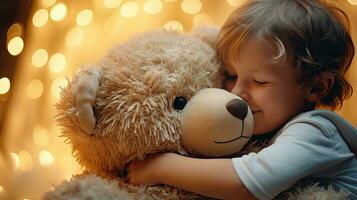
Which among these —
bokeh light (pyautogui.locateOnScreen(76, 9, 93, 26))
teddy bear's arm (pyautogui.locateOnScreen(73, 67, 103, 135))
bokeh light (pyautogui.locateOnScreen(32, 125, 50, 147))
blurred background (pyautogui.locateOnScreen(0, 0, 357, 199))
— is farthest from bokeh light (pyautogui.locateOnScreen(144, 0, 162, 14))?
teddy bear's arm (pyautogui.locateOnScreen(73, 67, 103, 135))

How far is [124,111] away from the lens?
71 centimetres

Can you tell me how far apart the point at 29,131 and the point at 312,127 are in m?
0.71

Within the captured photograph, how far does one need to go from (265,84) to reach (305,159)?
0.15 m

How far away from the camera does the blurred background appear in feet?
3.77

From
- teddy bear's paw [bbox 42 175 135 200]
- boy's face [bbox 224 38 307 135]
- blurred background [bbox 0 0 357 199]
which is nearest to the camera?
teddy bear's paw [bbox 42 175 135 200]

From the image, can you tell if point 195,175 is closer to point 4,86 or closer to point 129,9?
point 129,9

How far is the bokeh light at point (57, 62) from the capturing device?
1.18m

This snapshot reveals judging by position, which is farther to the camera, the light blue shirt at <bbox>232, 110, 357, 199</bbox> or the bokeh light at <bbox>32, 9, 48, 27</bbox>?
the bokeh light at <bbox>32, 9, 48, 27</bbox>

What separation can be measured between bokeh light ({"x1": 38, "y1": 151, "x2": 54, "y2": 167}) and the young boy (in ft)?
1.58

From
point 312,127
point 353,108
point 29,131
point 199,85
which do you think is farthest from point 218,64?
point 29,131

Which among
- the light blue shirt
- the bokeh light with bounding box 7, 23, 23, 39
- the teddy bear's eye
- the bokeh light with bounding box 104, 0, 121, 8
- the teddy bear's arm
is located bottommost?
the light blue shirt

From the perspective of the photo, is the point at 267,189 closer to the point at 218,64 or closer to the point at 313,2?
the point at 218,64

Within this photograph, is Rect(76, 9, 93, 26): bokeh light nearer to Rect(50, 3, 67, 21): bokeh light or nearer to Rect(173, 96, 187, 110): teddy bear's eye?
Rect(50, 3, 67, 21): bokeh light

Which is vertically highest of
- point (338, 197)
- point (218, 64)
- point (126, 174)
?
point (218, 64)
